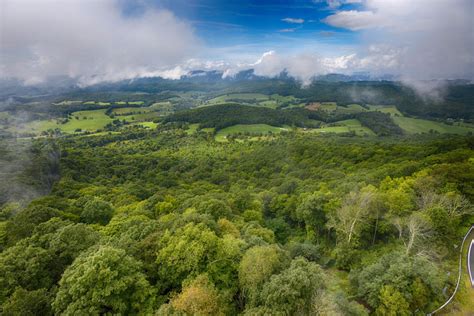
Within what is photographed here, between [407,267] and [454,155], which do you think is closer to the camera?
[407,267]

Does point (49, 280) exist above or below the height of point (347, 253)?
above

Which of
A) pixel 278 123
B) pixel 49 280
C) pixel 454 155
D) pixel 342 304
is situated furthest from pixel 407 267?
pixel 278 123

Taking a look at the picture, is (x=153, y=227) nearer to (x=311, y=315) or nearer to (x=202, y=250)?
(x=202, y=250)

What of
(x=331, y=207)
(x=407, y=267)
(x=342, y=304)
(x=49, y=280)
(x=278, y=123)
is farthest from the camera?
(x=278, y=123)

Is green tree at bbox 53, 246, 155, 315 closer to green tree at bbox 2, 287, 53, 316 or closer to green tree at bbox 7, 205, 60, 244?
green tree at bbox 2, 287, 53, 316

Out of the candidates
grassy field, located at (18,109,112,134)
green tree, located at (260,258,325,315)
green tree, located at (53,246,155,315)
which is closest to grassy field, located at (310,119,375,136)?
green tree, located at (260,258,325,315)
